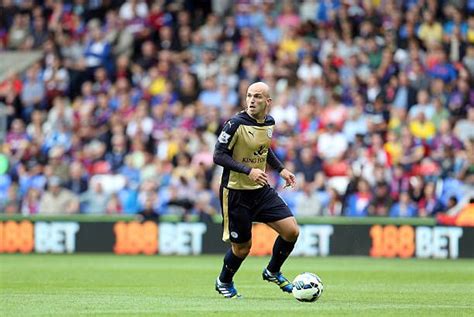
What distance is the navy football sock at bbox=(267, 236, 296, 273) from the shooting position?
13.1m

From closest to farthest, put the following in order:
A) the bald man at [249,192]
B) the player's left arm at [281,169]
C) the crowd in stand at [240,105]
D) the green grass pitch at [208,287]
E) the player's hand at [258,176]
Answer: the green grass pitch at [208,287] → the player's hand at [258,176] → the bald man at [249,192] → the player's left arm at [281,169] → the crowd in stand at [240,105]

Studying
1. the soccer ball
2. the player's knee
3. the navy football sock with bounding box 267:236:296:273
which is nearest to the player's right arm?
the player's knee

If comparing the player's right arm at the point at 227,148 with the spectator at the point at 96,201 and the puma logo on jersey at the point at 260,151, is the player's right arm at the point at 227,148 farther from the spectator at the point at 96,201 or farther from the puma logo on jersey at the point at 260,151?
the spectator at the point at 96,201

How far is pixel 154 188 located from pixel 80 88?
5.24 meters

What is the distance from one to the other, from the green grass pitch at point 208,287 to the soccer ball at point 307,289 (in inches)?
4.5

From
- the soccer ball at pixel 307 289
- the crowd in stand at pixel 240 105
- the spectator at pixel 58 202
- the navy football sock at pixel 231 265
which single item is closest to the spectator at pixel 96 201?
the crowd in stand at pixel 240 105

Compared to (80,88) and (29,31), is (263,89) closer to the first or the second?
(80,88)

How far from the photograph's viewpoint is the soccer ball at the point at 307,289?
1236cm

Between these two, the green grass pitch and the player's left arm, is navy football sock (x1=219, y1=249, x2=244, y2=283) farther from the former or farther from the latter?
the player's left arm

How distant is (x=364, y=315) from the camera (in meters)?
11.1

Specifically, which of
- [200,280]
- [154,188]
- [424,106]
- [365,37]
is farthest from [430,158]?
[200,280]

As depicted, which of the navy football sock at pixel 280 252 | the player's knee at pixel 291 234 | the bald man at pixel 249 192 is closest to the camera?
the bald man at pixel 249 192

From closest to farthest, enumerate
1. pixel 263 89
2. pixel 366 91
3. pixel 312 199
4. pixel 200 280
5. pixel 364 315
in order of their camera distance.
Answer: pixel 364 315 < pixel 263 89 < pixel 200 280 < pixel 312 199 < pixel 366 91

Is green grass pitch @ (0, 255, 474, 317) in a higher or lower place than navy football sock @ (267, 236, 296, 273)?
lower
